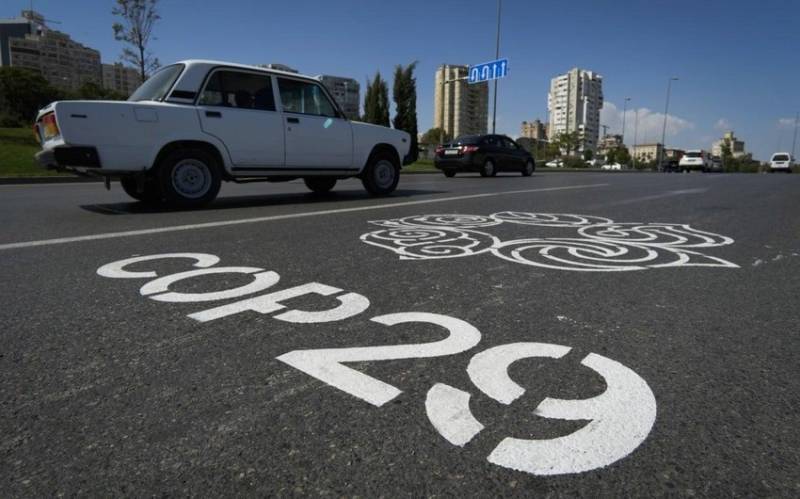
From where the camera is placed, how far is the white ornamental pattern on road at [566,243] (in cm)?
342

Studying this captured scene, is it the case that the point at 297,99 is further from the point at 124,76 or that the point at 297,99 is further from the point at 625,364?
the point at 124,76

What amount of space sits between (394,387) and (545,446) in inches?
19.0

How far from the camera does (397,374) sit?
1.60 m

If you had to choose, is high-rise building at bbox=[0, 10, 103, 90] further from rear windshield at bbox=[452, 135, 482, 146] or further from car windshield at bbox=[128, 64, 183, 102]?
car windshield at bbox=[128, 64, 183, 102]

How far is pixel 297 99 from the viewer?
23.7 feet

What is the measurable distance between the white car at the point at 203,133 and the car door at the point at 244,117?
0.04 feet

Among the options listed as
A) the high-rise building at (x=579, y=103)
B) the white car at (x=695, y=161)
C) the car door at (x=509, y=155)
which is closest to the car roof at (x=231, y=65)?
the car door at (x=509, y=155)

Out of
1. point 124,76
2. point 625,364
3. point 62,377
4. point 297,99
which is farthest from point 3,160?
point 124,76

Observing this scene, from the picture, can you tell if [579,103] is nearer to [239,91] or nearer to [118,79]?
[118,79]

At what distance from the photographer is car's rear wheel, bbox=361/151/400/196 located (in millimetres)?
8414

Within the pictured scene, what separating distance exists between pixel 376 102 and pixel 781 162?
129 feet

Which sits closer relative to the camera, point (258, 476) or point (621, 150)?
point (258, 476)

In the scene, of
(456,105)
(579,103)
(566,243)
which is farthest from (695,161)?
(579,103)

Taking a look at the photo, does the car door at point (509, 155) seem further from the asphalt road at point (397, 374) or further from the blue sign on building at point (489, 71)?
the asphalt road at point (397, 374)
